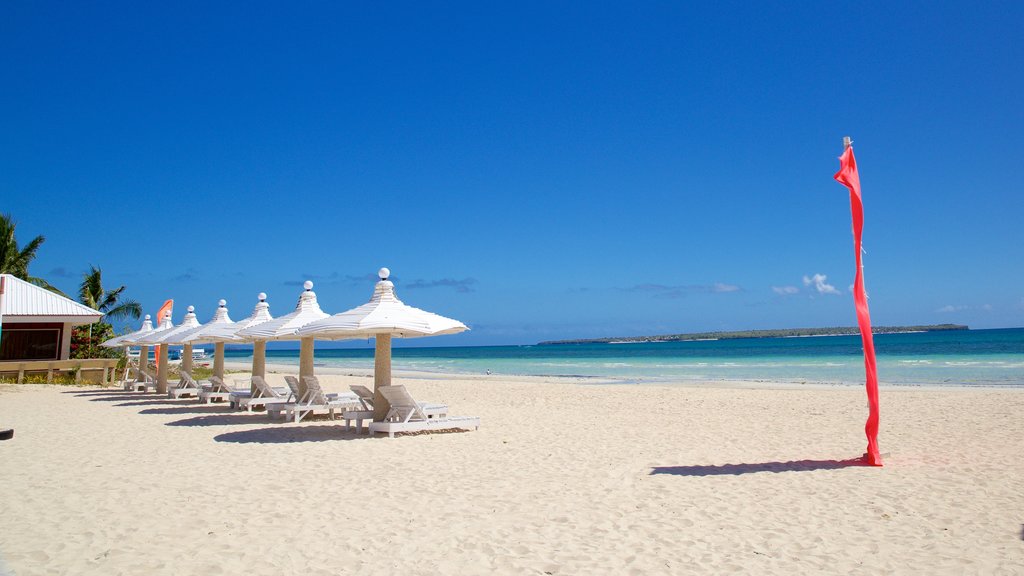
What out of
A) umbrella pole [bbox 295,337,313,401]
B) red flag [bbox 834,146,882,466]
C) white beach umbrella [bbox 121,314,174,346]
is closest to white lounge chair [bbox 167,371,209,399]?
white beach umbrella [bbox 121,314,174,346]

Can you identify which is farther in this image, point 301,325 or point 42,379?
point 42,379

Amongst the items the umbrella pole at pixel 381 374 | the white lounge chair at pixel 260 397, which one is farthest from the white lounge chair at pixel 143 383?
the umbrella pole at pixel 381 374

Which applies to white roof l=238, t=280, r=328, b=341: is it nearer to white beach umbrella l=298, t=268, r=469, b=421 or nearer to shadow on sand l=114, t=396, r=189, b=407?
white beach umbrella l=298, t=268, r=469, b=421

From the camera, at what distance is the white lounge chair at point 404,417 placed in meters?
8.53

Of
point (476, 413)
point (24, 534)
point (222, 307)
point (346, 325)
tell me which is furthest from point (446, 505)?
point (222, 307)

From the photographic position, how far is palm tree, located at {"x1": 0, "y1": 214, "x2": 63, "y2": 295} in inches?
912

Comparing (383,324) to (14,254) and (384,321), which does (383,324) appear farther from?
(14,254)

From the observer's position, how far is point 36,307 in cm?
1928

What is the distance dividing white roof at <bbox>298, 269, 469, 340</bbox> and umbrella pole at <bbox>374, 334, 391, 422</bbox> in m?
0.27

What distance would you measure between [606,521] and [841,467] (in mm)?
3098

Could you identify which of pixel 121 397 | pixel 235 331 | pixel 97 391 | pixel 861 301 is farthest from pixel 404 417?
pixel 97 391

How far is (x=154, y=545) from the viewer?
4.02 metres

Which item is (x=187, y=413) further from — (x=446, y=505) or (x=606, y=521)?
(x=606, y=521)

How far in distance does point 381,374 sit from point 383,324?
114 cm
